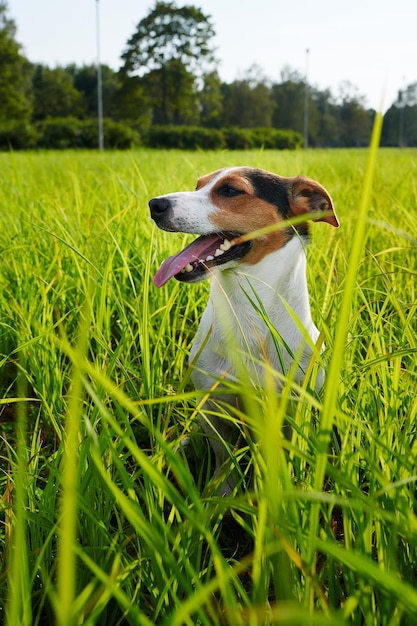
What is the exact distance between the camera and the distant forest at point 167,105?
33094mm

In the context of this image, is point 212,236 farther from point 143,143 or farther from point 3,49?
point 3,49

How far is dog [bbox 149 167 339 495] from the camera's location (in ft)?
5.98

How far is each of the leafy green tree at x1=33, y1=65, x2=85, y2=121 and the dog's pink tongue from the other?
56550mm

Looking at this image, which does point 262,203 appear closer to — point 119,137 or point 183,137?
point 119,137

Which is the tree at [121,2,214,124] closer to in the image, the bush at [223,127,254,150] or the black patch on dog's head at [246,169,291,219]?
the bush at [223,127,254,150]

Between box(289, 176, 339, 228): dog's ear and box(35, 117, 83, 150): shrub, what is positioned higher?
box(35, 117, 83, 150): shrub

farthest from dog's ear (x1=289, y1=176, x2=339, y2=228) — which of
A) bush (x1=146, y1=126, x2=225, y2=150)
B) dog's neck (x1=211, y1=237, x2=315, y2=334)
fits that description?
bush (x1=146, y1=126, x2=225, y2=150)

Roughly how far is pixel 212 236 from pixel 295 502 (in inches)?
46.8

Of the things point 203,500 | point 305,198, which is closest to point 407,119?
point 305,198

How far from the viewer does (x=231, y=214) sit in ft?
6.34

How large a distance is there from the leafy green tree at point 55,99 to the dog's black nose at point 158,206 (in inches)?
2227

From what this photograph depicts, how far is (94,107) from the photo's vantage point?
2398 inches

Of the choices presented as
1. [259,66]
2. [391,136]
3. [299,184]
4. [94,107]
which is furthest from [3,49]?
[391,136]

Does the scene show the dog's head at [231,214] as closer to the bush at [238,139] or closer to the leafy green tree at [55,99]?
the bush at [238,139]
